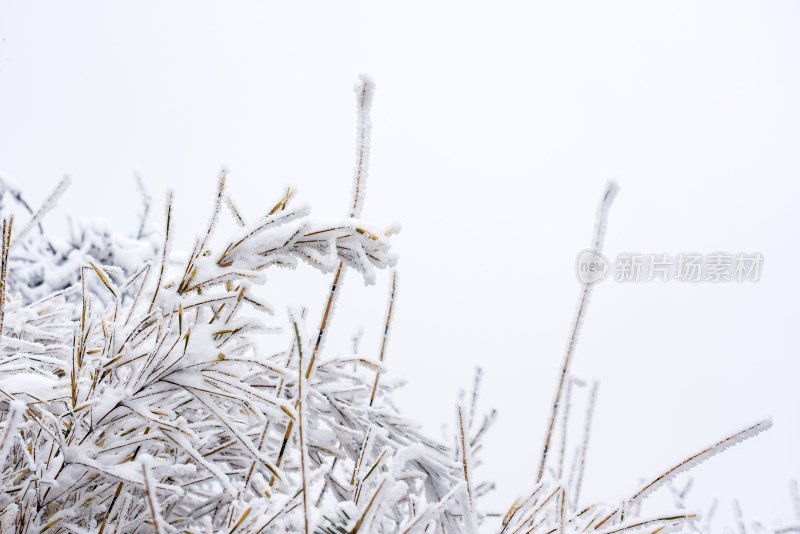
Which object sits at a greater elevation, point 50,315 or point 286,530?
point 50,315

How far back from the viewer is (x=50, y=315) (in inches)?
46.4

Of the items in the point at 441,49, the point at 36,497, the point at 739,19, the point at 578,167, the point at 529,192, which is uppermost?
the point at 739,19

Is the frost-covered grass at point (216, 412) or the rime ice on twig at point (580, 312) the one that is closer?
the frost-covered grass at point (216, 412)

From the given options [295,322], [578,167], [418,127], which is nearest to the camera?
[295,322]

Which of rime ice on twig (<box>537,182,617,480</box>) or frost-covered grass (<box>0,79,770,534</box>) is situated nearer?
frost-covered grass (<box>0,79,770,534</box>)

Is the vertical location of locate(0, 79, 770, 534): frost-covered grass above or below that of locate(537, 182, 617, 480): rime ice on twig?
below

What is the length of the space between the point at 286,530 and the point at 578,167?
149766 mm

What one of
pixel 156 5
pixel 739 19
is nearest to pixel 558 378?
pixel 156 5

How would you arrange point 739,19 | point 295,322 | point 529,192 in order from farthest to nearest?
point 739,19
point 529,192
point 295,322

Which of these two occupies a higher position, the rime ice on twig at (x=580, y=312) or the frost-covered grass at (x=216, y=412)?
the rime ice on twig at (x=580, y=312)

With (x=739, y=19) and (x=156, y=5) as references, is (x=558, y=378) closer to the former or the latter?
(x=156, y=5)

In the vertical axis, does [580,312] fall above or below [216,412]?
above

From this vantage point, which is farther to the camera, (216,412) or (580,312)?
(580,312)

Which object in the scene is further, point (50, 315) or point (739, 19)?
point (739, 19)
